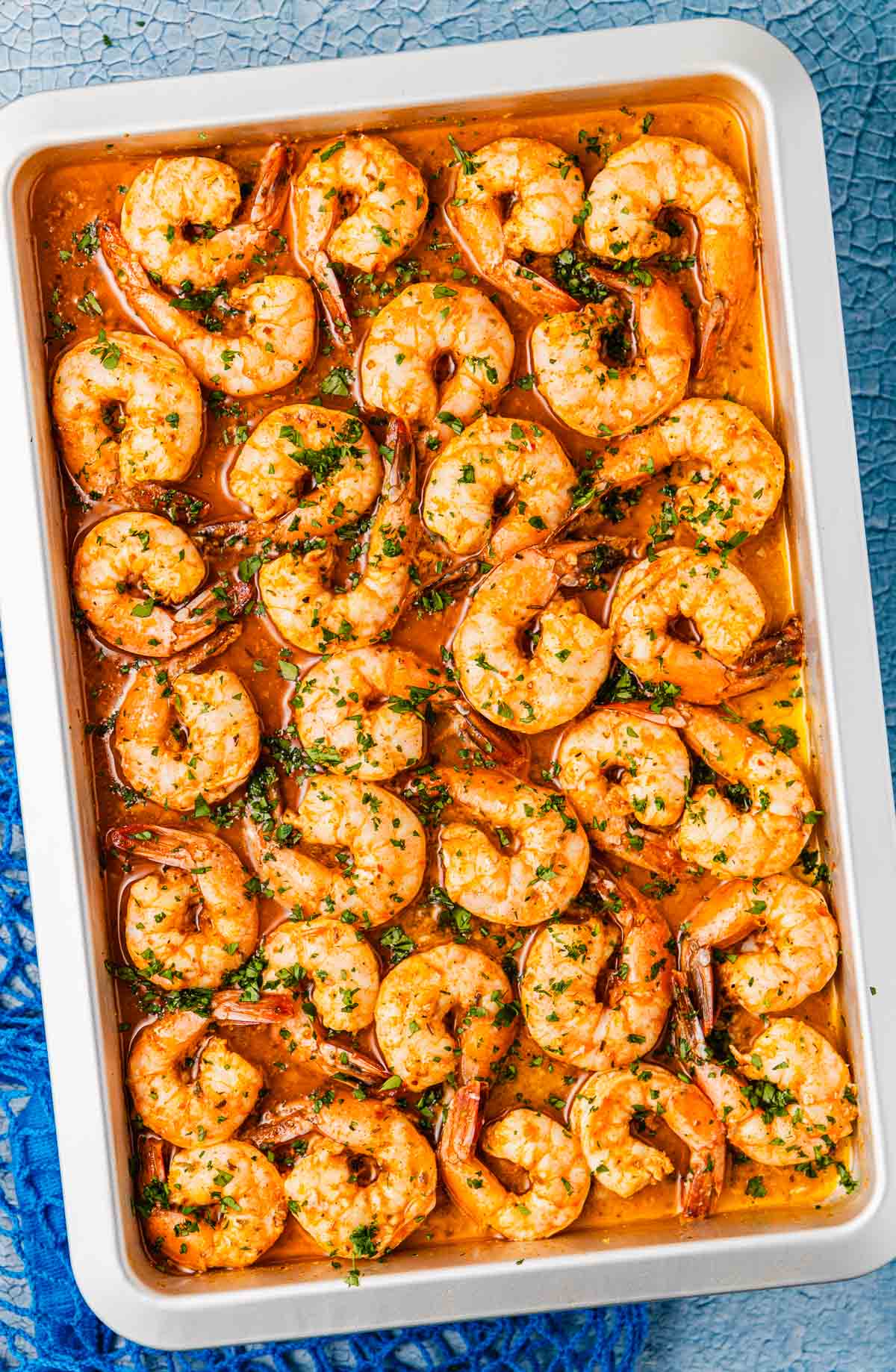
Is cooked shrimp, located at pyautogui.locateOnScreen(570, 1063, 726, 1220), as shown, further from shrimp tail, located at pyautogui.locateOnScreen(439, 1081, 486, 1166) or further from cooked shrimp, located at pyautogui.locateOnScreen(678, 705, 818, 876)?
cooked shrimp, located at pyautogui.locateOnScreen(678, 705, 818, 876)

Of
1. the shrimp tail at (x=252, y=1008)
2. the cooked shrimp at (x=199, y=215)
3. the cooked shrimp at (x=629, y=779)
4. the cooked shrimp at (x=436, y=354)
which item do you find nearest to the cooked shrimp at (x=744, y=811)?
the cooked shrimp at (x=629, y=779)

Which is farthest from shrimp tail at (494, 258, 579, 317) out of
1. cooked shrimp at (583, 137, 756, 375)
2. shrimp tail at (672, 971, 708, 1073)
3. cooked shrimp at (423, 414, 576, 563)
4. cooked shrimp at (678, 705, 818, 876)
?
shrimp tail at (672, 971, 708, 1073)

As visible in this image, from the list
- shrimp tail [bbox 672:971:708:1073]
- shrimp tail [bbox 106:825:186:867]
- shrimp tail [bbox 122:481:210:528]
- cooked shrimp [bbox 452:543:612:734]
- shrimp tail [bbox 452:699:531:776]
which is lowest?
shrimp tail [bbox 672:971:708:1073]

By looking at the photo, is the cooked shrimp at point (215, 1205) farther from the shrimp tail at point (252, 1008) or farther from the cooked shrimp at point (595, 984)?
the cooked shrimp at point (595, 984)

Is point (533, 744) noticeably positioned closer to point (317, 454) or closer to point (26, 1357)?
point (317, 454)

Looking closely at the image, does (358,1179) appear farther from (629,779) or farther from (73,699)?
(73,699)

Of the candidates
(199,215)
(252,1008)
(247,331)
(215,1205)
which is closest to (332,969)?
(252,1008)

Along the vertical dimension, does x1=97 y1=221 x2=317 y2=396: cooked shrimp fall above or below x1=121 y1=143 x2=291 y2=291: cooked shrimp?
below

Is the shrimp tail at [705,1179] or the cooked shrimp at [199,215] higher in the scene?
the cooked shrimp at [199,215]
